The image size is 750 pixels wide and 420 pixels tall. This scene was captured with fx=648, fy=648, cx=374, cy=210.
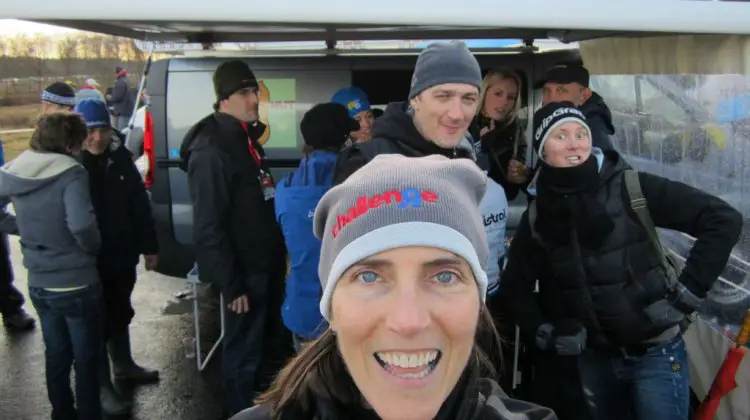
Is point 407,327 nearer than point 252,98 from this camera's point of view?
Yes

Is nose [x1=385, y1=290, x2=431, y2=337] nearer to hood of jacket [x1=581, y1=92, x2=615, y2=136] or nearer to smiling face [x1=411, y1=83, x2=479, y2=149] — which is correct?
smiling face [x1=411, y1=83, x2=479, y2=149]

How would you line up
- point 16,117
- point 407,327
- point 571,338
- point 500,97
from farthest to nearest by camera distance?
point 16,117 → point 500,97 → point 571,338 → point 407,327

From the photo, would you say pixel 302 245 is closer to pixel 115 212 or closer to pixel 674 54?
pixel 115 212

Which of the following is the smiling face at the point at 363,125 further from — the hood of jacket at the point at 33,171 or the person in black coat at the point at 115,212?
the hood of jacket at the point at 33,171

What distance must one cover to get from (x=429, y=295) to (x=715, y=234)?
160 cm

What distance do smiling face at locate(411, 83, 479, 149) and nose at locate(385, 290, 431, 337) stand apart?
1261mm

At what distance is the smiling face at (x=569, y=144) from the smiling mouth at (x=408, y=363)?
4.65 feet

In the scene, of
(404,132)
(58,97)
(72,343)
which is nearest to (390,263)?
(404,132)

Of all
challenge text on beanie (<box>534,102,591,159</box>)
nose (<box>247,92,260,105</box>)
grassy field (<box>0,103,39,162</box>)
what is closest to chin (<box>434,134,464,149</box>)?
challenge text on beanie (<box>534,102,591,159</box>)

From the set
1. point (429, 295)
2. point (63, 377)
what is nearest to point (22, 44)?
point (63, 377)

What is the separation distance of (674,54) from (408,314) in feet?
7.25

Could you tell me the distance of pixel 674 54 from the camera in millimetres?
2766

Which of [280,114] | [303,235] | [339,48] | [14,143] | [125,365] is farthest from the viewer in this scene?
[14,143]

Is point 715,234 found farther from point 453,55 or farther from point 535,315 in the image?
point 453,55
